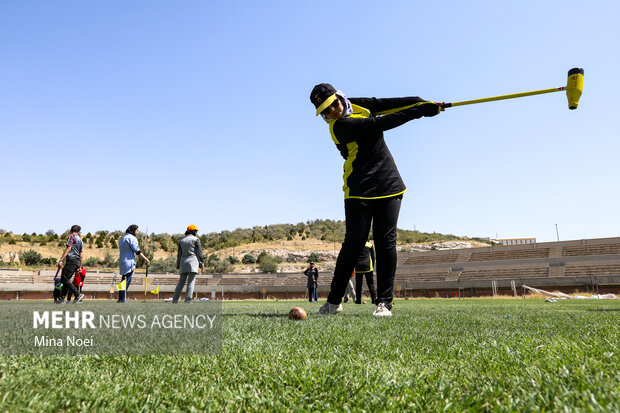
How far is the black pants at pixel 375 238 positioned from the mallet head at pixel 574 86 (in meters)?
2.11

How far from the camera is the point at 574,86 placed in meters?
4.30

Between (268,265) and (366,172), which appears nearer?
(366,172)

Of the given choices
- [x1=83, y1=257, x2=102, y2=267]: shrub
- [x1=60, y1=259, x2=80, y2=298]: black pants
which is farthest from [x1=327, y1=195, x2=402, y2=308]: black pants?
[x1=83, y1=257, x2=102, y2=267]: shrub

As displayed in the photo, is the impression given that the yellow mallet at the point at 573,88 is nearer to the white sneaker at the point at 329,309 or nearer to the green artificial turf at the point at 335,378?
the white sneaker at the point at 329,309

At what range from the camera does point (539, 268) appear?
41.1 metres

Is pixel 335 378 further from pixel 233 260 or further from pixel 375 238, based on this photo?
pixel 233 260

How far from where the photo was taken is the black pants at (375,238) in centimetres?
425

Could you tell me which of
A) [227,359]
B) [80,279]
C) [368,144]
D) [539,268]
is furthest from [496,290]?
[227,359]

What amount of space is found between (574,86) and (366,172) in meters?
2.43

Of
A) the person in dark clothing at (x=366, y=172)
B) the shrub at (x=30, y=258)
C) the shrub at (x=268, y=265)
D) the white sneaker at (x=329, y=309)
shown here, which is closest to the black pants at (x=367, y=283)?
the white sneaker at (x=329, y=309)

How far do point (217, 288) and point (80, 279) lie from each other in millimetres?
34079

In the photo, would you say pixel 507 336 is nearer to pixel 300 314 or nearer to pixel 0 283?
pixel 300 314

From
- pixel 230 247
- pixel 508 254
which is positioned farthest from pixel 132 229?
pixel 230 247

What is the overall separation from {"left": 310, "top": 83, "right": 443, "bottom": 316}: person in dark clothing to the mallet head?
1421mm
